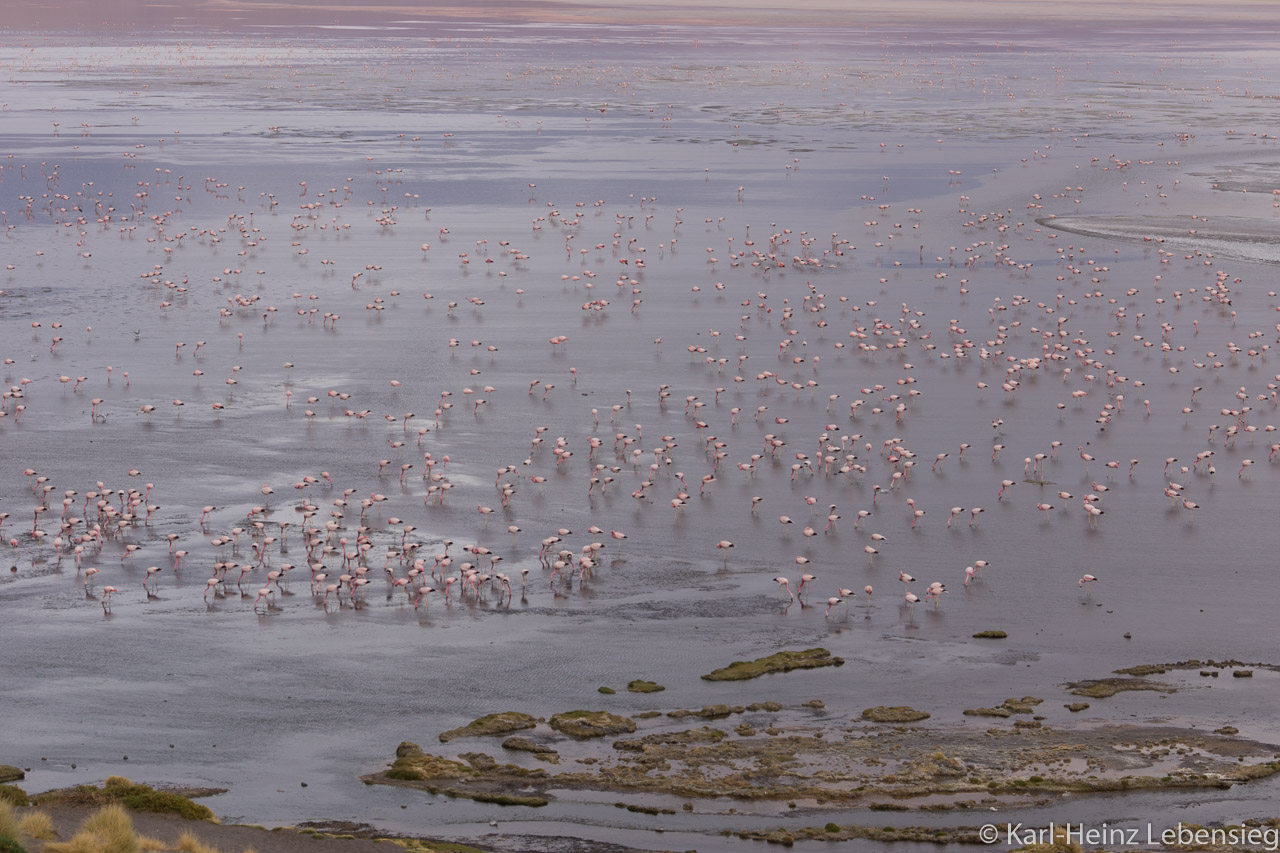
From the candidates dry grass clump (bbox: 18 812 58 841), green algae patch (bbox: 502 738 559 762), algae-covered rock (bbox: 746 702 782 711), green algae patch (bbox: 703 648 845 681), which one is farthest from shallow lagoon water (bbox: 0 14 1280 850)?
dry grass clump (bbox: 18 812 58 841)

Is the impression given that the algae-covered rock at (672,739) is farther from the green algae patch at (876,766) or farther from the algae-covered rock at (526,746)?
the algae-covered rock at (526,746)

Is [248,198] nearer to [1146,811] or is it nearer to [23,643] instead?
[23,643]

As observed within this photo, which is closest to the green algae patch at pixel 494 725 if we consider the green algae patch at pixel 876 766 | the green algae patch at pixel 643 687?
the green algae patch at pixel 876 766

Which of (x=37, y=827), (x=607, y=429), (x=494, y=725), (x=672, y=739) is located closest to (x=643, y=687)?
(x=672, y=739)

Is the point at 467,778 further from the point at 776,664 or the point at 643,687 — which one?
the point at 776,664

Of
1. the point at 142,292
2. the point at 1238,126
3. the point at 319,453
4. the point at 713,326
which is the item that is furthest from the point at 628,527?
the point at 1238,126

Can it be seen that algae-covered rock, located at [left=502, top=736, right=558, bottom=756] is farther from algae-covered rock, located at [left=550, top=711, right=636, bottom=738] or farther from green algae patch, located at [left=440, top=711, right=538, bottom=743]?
algae-covered rock, located at [left=550, top=711, right=636, bottom=738]
